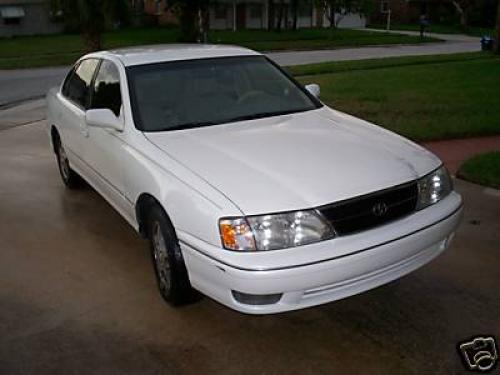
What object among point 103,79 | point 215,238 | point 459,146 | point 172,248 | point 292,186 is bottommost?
point 459,146

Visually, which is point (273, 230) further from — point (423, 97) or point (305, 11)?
point (305, 11)

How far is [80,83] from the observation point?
5434 millimetres

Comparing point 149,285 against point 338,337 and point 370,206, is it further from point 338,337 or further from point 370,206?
point 370,206

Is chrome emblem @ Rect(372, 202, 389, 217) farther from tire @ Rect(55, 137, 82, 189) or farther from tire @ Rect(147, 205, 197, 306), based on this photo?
tire @ Rect(55, 137, 82, 189)

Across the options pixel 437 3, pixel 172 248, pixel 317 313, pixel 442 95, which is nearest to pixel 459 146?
pixel 442 95

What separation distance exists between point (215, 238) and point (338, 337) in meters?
0.92

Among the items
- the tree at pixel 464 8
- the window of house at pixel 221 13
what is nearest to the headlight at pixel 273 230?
the window of house at pixel 221 13

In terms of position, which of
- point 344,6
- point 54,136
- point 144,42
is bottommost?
point 144,42

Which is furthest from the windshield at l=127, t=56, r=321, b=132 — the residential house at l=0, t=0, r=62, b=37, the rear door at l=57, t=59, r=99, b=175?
the residential house at l=0, t=0, r=62, b=37

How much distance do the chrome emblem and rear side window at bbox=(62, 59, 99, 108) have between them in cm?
295

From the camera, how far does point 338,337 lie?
326 cm

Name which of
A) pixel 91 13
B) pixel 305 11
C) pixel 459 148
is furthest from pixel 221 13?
Answer: pixel 459 148

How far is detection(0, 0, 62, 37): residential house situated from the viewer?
3544 cm

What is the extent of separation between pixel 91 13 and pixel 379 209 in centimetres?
1654
